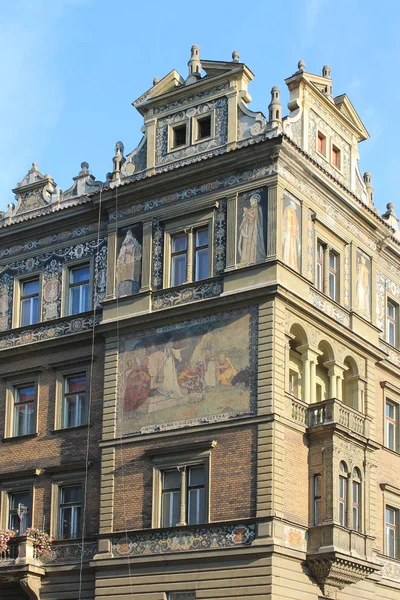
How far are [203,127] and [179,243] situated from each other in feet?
12.9

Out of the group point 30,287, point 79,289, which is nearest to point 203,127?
point 79,289

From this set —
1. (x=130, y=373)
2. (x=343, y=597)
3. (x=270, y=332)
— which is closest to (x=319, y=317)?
(x=270, y=332)

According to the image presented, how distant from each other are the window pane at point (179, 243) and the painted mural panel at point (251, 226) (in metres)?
2.22

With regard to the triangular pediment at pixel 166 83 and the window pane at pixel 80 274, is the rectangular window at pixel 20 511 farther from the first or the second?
the triangular pediment at pixel 166 83

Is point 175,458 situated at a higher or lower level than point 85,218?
lower

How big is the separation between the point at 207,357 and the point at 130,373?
296cm

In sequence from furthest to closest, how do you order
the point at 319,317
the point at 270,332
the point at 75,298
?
the point at 75,298 → the point at 319,317 → the point at 270,332

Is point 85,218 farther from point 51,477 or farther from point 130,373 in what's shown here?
point 51,477

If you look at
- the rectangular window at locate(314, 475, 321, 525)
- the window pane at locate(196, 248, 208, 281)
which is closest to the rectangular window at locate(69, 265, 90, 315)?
the window pane at locate(196, 248, 208, 281)

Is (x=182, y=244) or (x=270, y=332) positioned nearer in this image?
(x=270, y=332)

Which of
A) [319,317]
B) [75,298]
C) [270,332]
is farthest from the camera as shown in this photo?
[75,298]

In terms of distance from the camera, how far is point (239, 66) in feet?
123

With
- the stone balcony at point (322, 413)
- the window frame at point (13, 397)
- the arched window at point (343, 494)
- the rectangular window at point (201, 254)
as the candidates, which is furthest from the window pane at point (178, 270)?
the arched window at point (343, 494)

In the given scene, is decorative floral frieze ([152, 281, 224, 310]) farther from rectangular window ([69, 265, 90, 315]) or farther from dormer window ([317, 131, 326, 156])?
dormer window ([317, 131, 326, 156])
